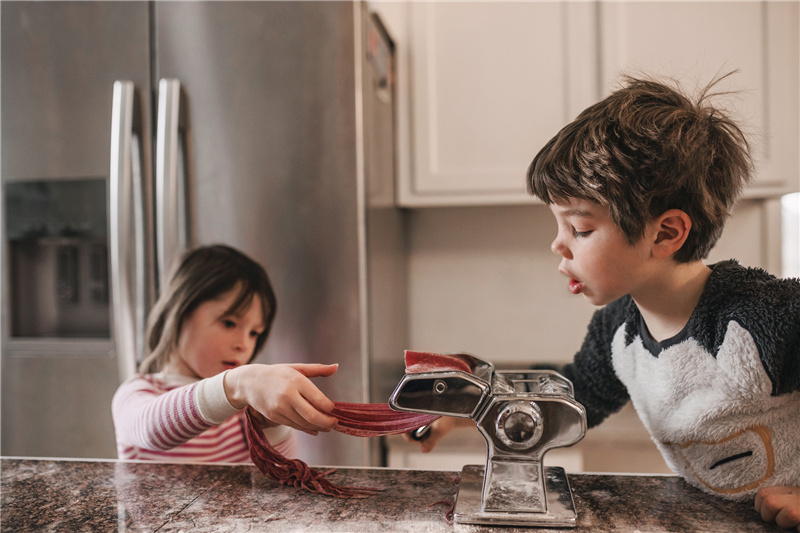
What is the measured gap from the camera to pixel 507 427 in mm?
562

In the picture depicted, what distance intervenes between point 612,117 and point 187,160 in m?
1.13

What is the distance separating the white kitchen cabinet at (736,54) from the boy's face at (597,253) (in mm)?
1127

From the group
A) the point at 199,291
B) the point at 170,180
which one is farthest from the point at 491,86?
the point at 199,291

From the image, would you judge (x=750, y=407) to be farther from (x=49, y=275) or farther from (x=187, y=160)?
(x=49, y=275)

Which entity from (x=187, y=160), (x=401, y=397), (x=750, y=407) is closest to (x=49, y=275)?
(x=187, y=160)

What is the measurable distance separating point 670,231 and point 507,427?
0.29 metres

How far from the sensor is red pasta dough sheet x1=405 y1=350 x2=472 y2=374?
571 millimetres

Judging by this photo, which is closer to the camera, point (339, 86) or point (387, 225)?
point (339, 86)

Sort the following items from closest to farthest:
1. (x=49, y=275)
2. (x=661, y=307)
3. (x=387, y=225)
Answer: (x=661, y=307) < (x=49, y=275) < (x=387, y=225)

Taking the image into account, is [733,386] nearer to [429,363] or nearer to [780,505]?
[780,505]

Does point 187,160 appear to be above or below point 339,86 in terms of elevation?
below

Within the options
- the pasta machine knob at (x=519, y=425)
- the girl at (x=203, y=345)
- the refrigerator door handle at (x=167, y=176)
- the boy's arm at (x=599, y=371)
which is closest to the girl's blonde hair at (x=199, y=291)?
the girl at (x=203, y=345)

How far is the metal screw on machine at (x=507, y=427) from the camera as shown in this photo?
0.55 metres

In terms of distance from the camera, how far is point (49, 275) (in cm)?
161
